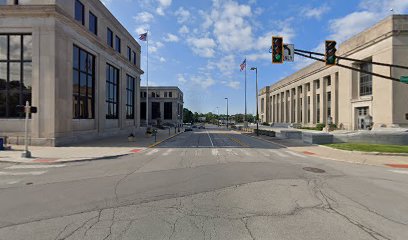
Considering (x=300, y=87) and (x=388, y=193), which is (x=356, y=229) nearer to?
(x=388, y=193)

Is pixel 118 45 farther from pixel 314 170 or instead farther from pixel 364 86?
pixel 364 86

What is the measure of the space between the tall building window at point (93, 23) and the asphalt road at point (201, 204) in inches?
844

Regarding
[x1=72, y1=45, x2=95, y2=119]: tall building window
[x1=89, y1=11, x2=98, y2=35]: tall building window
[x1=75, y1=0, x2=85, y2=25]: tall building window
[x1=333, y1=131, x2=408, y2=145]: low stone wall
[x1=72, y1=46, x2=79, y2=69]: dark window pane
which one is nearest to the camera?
[x1=333, y1=131, x2=408, y2=145]: low stone wall

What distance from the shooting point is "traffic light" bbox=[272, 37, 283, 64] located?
48.1ft

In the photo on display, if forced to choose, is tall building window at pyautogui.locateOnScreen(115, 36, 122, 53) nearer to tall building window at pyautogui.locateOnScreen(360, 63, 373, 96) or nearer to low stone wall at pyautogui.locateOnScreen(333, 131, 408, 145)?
low stone wall at pyautogui.locateOnScreen(333, 131, 408, 145)

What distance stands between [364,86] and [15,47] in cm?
4886

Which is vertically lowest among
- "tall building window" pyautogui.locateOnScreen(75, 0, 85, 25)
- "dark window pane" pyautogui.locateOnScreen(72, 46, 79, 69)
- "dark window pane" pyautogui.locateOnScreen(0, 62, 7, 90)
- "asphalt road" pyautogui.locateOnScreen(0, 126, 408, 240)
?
"asphalt road" pyautogui.locateOnScreen(0, 126, 408, 240)

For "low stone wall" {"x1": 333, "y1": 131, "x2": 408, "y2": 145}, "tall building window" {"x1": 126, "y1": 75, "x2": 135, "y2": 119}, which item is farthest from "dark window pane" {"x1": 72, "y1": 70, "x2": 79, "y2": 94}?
"low stone wall" {"x1": 333, "y1": 131, "x2": 408, "y2": 145}

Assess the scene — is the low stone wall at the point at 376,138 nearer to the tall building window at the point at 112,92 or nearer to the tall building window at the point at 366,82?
the tall building window at the point at 366,82

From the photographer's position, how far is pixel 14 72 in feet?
67.9

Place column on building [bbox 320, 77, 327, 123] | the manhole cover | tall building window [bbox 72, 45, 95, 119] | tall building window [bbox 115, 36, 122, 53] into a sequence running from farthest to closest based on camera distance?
column on building [bbox 320, 77, 327, 123], tall building window [bbox 115, 36, 122, 53], tall building window [bbox 72, 45, 95, 119], the manhole cover

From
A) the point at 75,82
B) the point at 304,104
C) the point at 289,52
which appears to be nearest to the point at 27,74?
the point at 75,82

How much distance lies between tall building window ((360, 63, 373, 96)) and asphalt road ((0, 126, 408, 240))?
3622 cm

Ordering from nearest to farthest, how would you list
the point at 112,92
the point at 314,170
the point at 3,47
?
the point at 314,170
the point at 3,47
the point at 112,92
